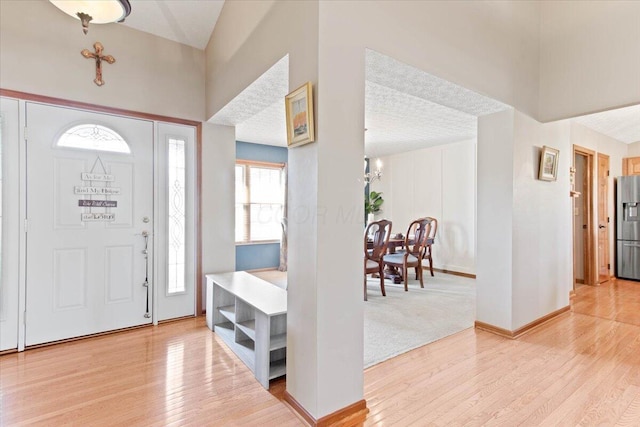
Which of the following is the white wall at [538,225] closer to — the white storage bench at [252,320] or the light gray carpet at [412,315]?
the light gray carpet at [412,315]

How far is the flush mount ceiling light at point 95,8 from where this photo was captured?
74.9 inches

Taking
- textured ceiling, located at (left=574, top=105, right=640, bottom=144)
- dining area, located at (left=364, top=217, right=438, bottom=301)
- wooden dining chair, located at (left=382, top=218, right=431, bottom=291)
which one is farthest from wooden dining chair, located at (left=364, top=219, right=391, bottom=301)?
textured ceiling, located at (left=574, top=105, right=640, bottom=144)

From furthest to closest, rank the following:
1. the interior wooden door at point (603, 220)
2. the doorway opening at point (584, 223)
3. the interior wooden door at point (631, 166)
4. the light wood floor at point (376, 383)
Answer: the interior wooden door at point (631, 166) → the interior wooden door at point (603, 220) → the doorway opening at point (584, 223) → the light wood floor at point (376, 383)

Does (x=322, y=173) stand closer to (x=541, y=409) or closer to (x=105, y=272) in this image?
(x=541, y=409)

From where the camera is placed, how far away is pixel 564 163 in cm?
366

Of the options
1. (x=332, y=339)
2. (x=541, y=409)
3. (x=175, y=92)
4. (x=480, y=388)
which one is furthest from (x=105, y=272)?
(x=541, y=409)

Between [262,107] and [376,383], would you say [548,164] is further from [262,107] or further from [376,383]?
[262,107]

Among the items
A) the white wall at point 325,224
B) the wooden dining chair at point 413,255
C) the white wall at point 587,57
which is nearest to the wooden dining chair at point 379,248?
the wooden dining chair at point 413,255

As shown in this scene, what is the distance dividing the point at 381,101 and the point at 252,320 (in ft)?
8.85

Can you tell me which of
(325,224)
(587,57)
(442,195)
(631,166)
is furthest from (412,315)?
(631,166)

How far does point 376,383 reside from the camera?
218 centimetres

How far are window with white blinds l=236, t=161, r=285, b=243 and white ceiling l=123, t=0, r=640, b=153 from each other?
0.58 meters

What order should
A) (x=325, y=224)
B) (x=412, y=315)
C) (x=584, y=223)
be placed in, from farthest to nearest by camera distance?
(x=584, y=223), (x=412, y=315), (x=325, y=224)

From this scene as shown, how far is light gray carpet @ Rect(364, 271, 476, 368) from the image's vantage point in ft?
9.16
